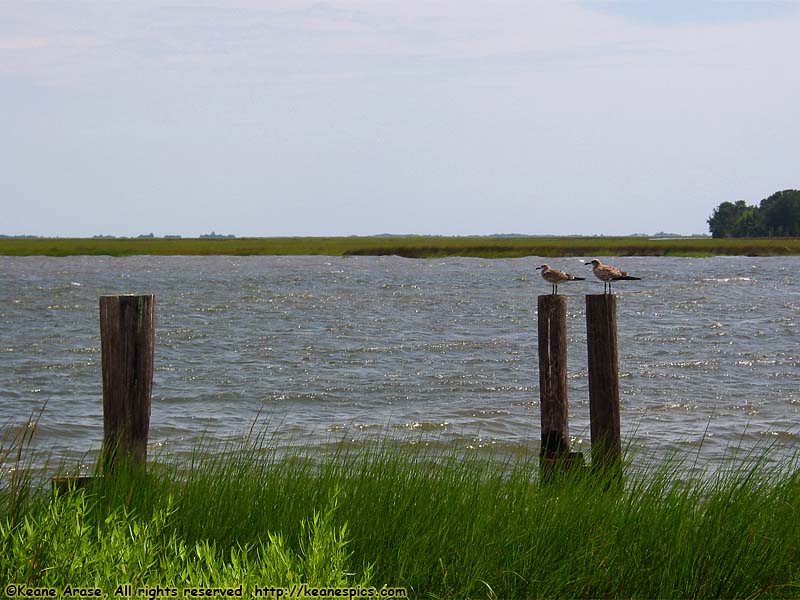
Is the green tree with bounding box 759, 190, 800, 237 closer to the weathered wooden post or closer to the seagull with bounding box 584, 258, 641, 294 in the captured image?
the seagull with bounding box 584, 258, 641, 294

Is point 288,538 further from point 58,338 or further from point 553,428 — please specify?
point 58,338

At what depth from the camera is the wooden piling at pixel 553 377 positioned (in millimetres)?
8375

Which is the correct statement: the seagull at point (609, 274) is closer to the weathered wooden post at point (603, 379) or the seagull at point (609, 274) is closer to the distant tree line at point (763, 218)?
the weathered wooden post at point (603, 379)

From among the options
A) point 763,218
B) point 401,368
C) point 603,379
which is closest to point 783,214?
point 763,218

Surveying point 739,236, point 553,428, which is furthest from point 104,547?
point 739,236

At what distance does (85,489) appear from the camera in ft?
22.0

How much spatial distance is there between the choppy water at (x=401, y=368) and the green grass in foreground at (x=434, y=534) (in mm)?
1325

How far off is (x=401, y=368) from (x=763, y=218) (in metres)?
153

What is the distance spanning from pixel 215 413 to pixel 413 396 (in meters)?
3.89

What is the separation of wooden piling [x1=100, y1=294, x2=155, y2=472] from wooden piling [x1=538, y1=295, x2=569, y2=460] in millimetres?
3208

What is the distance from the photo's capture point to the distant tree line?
155 meters

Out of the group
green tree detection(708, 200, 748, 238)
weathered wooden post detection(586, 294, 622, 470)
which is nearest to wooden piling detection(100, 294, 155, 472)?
weathered wooden post detection(586, 294, 622, 470)

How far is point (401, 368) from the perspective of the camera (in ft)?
76.6

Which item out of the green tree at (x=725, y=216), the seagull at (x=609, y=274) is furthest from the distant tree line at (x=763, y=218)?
the seagull at (x=609, y=274)
